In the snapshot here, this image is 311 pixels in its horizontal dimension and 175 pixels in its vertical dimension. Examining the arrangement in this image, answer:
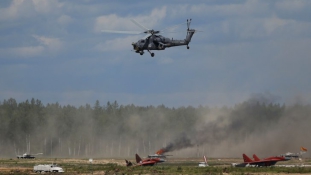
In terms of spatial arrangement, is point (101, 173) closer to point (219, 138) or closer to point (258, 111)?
point (219, 138)

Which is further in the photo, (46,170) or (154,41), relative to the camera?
(154,41)

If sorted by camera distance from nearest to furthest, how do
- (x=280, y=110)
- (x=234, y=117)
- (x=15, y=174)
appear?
(x=15, y=174) < (x=234, y=117) < (x=280, y=110)

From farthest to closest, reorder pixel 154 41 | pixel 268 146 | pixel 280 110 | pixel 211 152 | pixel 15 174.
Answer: pixel 280 110 → pixel 211 152 → pixel 268 146 → pixel 154 41 → pixel 15 174

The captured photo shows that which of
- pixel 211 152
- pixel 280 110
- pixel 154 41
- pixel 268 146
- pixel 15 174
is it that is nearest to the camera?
pixel 15 174

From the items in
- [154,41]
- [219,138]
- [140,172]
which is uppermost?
[154,41]

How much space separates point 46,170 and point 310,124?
93361mm

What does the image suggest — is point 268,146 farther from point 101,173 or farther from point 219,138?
point 101,173

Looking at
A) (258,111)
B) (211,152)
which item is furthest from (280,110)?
(211,152)

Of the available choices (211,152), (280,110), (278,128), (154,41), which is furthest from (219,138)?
(154,41)

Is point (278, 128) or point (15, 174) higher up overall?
point (278, 128)

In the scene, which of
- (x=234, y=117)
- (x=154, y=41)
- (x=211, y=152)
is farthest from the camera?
(x=234, y=117)

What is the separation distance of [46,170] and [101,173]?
8.22m

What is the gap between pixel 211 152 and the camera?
540 ft

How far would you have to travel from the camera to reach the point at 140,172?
Result: 9012 cm
